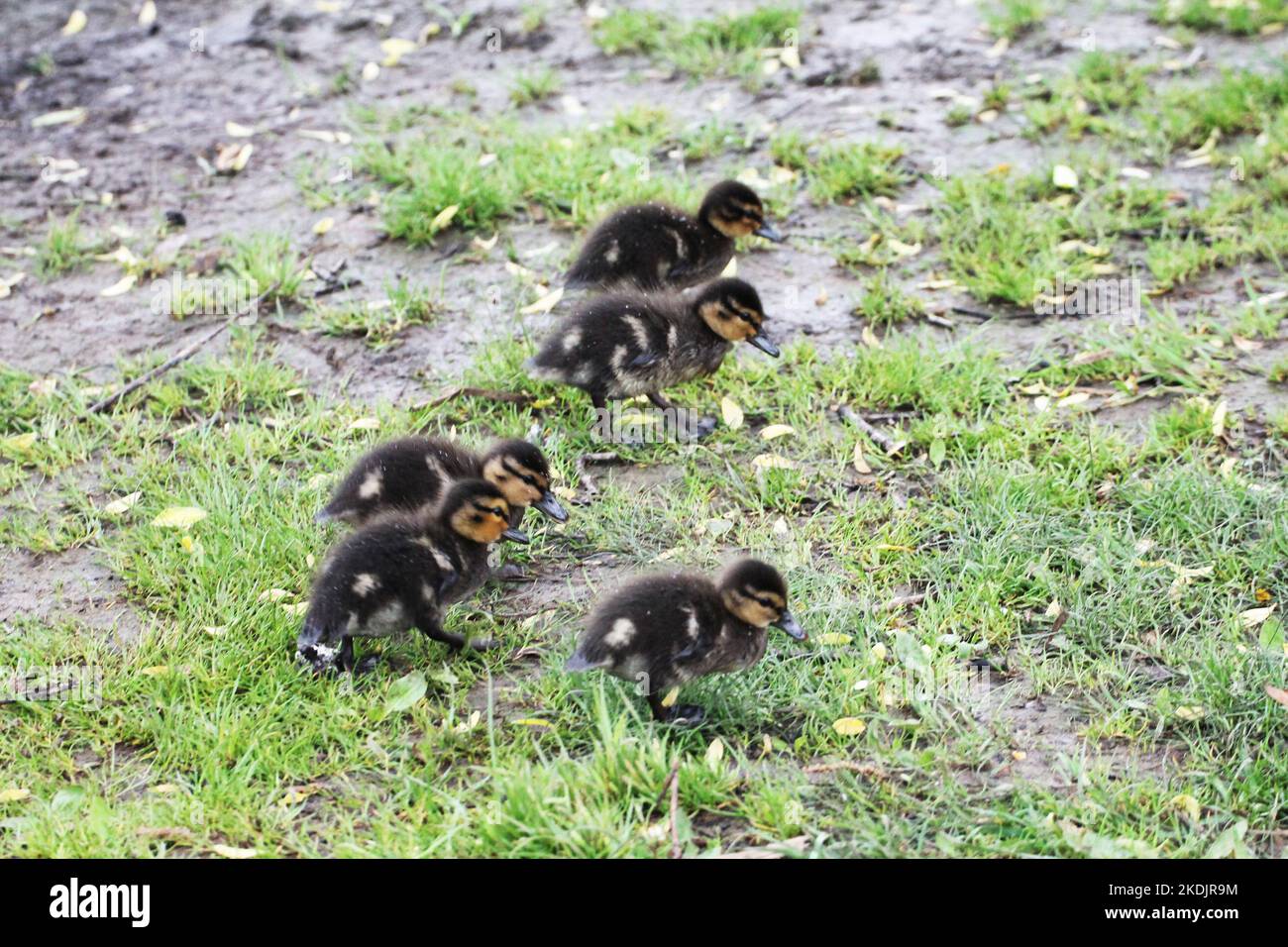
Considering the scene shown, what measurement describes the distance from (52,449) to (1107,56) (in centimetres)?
482

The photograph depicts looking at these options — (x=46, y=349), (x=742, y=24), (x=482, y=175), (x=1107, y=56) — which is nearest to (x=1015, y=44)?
(x=1107, y=56)

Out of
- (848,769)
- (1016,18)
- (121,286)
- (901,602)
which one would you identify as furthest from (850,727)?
(1016,18)

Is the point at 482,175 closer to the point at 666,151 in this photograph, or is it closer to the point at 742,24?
the point at 666,151

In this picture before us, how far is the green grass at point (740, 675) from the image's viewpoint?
→ 112 inches

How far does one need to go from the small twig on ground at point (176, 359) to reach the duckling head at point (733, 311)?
5.57ft

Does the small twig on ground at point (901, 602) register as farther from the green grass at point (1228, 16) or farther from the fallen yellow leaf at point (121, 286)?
the green grass at point (1228, 16)

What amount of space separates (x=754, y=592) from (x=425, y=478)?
1.00 meters

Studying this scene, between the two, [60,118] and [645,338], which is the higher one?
[645,338]

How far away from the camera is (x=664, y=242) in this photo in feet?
15.0

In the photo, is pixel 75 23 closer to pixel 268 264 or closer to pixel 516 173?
pixel 268 264

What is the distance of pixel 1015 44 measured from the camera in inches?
255

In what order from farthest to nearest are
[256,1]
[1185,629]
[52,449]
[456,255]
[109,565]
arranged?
[256,1] → [456,255] → [52,449] → [109,565] → [1185,629]

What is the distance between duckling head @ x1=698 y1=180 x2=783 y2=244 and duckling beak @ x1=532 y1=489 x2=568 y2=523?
1.55 meters

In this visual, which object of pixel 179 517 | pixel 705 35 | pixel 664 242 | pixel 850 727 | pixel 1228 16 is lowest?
pixel 179 517
